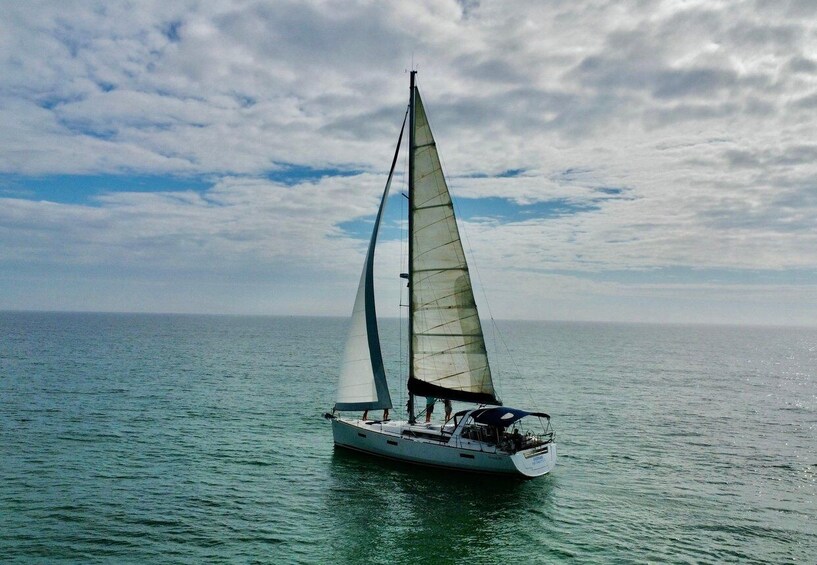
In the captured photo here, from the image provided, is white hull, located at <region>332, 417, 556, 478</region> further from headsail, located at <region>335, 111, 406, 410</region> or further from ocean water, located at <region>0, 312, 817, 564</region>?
headsail, located at <region>335, 111, 406, 410</region>

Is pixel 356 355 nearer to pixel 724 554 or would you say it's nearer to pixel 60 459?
pixel 60 459

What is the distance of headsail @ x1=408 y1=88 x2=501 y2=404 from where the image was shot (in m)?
33.3

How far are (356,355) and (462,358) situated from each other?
22.6 ft

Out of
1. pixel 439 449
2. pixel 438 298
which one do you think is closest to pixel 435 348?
pixel 438 298

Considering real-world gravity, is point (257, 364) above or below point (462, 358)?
below

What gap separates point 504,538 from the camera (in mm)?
24719

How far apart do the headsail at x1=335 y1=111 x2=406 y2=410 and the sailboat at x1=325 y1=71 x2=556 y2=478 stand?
0.09m

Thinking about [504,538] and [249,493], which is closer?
[504,538]

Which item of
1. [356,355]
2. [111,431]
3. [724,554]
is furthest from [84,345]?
[724,554]

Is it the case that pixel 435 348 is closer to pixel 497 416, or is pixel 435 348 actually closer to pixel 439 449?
pixel 497 416

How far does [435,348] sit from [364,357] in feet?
15.8

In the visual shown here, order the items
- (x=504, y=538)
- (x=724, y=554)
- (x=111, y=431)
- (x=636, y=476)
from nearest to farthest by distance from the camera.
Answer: (x=724, y=554), (x=504, y=538), (x=636, y=476), (x=111, y=431)

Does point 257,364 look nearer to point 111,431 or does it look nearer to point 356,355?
point 111,431

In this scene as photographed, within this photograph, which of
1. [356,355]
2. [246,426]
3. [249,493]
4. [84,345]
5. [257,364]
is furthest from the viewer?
[84,345]
